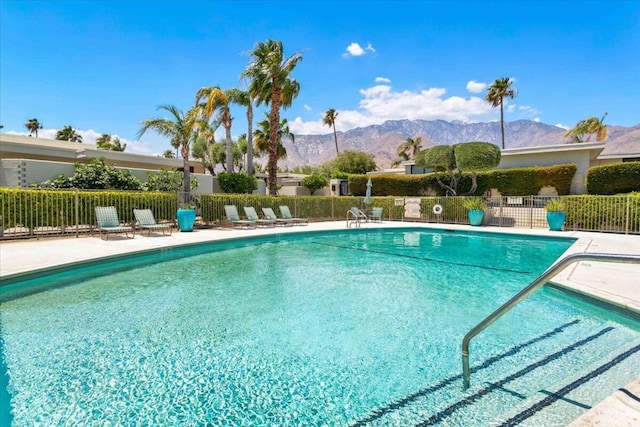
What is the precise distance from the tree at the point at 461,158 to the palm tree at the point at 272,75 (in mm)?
10024

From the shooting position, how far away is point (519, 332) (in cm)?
417

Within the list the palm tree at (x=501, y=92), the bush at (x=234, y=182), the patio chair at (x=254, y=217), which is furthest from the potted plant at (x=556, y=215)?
the palm tree at (x=501, y=92)

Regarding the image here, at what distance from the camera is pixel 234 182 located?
2153 centimetres

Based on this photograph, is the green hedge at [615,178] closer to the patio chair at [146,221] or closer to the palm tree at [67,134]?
the patio chair at [146,221]

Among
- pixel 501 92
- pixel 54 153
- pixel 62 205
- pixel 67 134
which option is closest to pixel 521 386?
pixel 62 205

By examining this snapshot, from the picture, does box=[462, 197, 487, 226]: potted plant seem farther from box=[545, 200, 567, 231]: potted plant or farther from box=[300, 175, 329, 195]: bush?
box=[300, 175, 329, 195]: bush

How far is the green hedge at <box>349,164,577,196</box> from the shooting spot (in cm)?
2125

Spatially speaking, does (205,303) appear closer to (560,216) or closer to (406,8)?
(560,216)

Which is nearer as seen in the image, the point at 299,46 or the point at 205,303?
the point at 205,303

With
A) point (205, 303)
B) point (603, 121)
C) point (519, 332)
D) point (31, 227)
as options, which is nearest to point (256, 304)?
point (205, 303)

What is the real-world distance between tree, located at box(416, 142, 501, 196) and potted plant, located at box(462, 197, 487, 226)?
11.6ft

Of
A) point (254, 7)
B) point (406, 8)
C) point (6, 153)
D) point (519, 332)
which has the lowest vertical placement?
point (519, 332)

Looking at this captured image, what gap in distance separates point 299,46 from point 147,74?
9159mm

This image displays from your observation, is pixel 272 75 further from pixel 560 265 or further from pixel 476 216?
pixel 560 265
